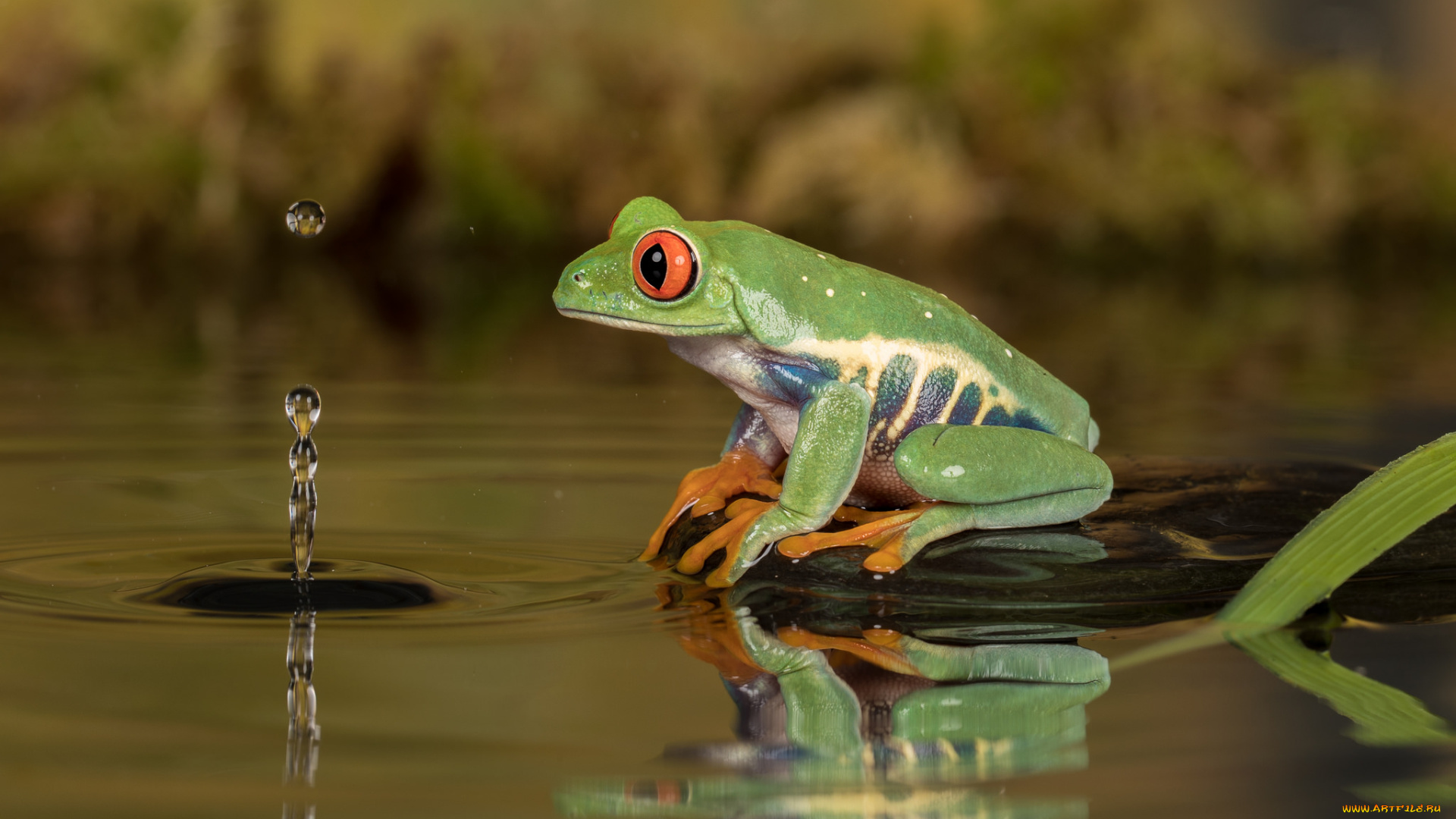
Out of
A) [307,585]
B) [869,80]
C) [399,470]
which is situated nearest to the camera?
[307,585]

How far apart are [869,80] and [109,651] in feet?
39.9

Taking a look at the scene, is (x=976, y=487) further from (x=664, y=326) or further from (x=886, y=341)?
(x=664, y=326)

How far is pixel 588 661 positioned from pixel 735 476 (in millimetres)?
901

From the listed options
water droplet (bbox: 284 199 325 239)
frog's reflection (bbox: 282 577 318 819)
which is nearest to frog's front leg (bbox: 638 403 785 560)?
frog's reflection (bbox: 282 577 318 819)

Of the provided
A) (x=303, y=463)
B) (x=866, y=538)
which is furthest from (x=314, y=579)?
(x=866, y=538)

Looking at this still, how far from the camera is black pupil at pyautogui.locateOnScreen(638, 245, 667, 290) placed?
8.20 feet

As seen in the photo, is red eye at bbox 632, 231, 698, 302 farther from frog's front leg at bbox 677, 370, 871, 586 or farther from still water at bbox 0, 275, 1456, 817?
still water at bbox 0, 275, 1456, 817

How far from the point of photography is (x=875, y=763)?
5.40ft

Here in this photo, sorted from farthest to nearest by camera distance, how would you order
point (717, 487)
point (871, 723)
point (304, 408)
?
point (304, 408)
point (717, 487)
point (871, 723)

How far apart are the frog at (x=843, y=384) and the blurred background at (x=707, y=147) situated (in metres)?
7.67

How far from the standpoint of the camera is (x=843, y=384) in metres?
2.58

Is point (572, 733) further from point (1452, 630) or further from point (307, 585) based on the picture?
point (1452, 630)

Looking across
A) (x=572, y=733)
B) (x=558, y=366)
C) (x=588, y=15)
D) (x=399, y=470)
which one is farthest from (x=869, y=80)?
(x=572, y=733)

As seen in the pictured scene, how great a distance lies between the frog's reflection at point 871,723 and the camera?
4.99 ft
